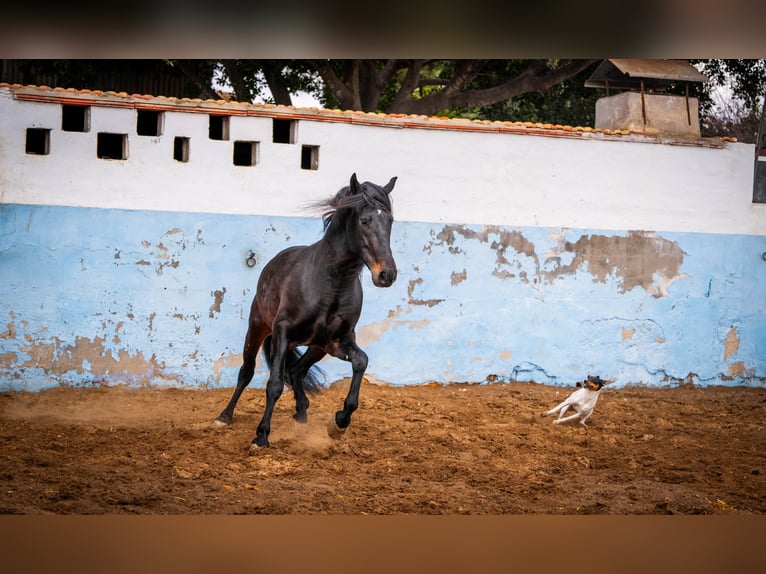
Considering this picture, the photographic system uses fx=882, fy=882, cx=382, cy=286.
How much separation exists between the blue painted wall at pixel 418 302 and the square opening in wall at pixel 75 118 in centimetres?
66

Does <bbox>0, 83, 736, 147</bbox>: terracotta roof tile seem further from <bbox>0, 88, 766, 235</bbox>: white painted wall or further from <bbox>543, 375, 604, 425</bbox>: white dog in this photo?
<bbox>543, 375, 604, 425</bbox>: white dog

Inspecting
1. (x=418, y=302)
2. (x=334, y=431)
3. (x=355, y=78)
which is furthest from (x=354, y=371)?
(x=355, y=78)

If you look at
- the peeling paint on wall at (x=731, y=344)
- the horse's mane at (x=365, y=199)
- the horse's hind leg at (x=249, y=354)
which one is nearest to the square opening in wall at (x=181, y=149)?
the horse's hind leg at (x=249, y=354)

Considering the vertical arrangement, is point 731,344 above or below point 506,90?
below

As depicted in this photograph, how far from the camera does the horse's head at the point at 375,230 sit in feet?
14.1

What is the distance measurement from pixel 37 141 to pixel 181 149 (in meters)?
1.05

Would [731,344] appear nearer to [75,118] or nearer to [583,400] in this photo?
[583,400]

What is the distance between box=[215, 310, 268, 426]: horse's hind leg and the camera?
5.62m

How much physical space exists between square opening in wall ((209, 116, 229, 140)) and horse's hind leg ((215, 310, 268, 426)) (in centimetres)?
183

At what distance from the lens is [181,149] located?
6.77 metres

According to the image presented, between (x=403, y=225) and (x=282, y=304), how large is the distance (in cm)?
232

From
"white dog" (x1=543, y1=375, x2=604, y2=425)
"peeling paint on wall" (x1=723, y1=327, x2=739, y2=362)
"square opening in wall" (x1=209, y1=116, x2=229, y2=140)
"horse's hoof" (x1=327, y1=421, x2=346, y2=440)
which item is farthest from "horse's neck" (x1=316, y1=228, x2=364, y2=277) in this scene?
"peeling paint on wall" (x1=723, y1=327, x2=739, y2=362)

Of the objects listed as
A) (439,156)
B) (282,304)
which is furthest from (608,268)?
(282,304)

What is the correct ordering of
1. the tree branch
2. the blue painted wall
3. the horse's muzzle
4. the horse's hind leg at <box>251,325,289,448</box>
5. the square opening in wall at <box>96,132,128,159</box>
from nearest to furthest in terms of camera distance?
the horse's muzzle → the horse's hind leg at <box>251,325,289,448</box> → the blue painted wall → the square opening in wall at <box>96,132,128,159</box> → the tree branch
